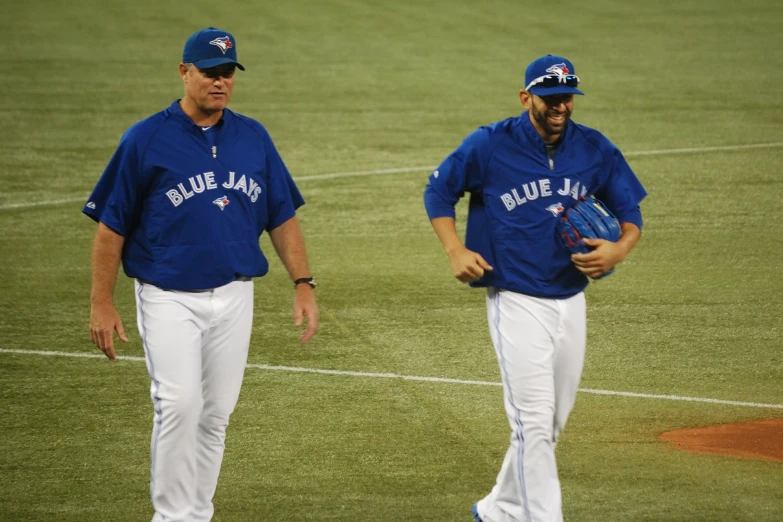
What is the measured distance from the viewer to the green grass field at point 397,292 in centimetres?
606

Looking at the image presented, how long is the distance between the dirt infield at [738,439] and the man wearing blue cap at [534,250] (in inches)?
62.6

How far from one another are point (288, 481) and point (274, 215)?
1522mm

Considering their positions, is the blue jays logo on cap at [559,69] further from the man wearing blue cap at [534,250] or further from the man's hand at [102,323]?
the man's hand at [102,323]

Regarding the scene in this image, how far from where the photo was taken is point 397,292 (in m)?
9.46

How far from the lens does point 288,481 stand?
238 inches

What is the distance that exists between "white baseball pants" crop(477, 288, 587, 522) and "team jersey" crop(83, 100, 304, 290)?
43.3 inches

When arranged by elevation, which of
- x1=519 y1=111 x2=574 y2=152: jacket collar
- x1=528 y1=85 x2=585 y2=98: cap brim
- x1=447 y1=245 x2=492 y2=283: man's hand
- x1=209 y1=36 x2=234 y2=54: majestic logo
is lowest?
x1=447 y1=245 x2=492 y2=283: man's hand

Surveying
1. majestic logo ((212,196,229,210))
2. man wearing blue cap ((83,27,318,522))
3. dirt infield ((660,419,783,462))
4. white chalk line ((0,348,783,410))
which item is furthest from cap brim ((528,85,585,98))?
white chalk line ((0,348,783,410))

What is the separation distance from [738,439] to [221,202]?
3240 millimetres

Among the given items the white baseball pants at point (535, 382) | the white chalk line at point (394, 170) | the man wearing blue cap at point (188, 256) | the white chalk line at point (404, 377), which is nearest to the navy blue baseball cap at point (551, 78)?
the white baseball pants at point (535, 382)

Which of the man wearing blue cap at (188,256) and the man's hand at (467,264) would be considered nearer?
the man wearing blue cap at (188,256)

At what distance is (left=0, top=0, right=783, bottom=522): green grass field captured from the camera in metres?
6.06

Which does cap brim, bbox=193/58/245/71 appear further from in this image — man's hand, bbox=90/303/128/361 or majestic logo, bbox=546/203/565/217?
majestic logo, bbox=546/203/565/217

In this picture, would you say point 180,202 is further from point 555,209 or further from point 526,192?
point 555,209
